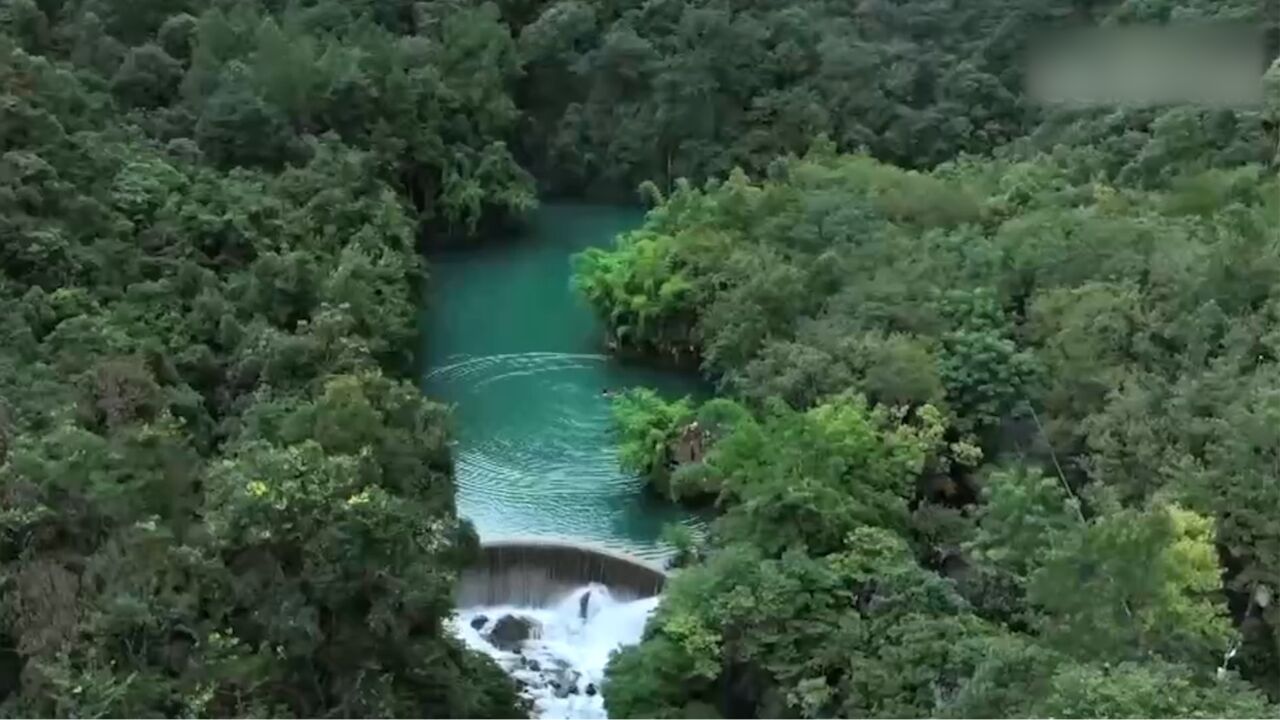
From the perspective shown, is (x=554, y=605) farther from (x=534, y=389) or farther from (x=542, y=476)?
(x=534, y=389)

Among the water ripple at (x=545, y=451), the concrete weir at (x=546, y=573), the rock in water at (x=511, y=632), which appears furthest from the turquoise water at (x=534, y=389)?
the rock in water at (x=511, y=632)

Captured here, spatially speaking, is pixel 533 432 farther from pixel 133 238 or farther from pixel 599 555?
pixel 133 238

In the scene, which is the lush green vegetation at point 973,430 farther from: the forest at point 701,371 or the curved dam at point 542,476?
the curved dam at point 542,476

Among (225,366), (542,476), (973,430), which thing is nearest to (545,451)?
(542,476)

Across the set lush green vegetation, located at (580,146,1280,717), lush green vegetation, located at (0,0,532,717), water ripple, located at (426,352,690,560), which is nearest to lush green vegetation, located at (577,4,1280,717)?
lush green vegetation, located at (580,146,1280,717)

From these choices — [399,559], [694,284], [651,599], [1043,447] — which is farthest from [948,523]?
[694,284]

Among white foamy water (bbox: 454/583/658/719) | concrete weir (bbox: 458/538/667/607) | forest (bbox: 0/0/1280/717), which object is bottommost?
white foamy water (bbox: 454/583/658/719)

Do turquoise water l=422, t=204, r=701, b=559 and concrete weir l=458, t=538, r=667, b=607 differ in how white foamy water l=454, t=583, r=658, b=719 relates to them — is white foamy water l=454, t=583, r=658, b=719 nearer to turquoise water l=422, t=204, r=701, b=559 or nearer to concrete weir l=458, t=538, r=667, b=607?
concrete weir l=458, t=538, r=667, b=607

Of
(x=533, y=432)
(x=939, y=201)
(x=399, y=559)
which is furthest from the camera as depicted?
(x=939, y=201)
